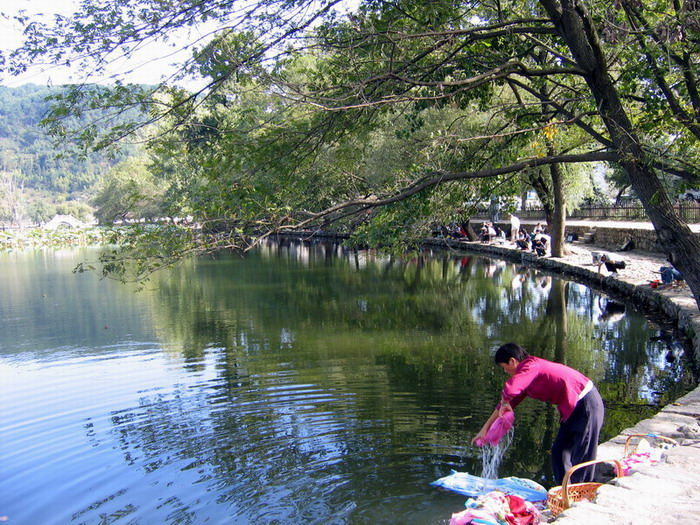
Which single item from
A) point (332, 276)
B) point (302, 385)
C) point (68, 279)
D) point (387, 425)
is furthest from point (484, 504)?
point (68, 279)

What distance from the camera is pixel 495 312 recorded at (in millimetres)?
17938

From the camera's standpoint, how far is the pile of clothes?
4.74m

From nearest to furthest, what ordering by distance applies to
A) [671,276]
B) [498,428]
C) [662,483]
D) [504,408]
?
[662,483] < [504,408] < [498,428] < [671,276]

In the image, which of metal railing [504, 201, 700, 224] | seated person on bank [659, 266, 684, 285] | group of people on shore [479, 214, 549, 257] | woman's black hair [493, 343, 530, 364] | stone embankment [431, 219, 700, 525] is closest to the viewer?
stone embankment [431, 219, 700, 525]

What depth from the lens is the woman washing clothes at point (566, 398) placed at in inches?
207

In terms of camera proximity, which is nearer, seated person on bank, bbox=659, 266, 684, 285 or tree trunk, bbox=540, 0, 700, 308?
tree trunk, bbox=540, 0, 700, 308

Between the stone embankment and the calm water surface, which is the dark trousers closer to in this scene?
the stone embankment

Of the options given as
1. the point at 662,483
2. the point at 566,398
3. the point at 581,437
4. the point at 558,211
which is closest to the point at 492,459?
the point at 581,437

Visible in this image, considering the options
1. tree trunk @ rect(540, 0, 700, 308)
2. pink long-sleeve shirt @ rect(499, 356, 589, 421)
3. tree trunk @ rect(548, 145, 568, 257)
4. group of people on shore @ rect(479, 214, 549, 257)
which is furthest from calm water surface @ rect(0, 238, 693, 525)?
group of people on shore @ rect(479, 214, 549, 257)

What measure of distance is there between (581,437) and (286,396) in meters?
5.92

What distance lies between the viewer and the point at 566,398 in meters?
5.27

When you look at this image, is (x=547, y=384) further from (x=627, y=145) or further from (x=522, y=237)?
(x=522, y=237)

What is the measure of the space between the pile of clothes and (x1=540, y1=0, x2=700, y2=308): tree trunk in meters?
4.94

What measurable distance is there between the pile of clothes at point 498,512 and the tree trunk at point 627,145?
16.2ft
